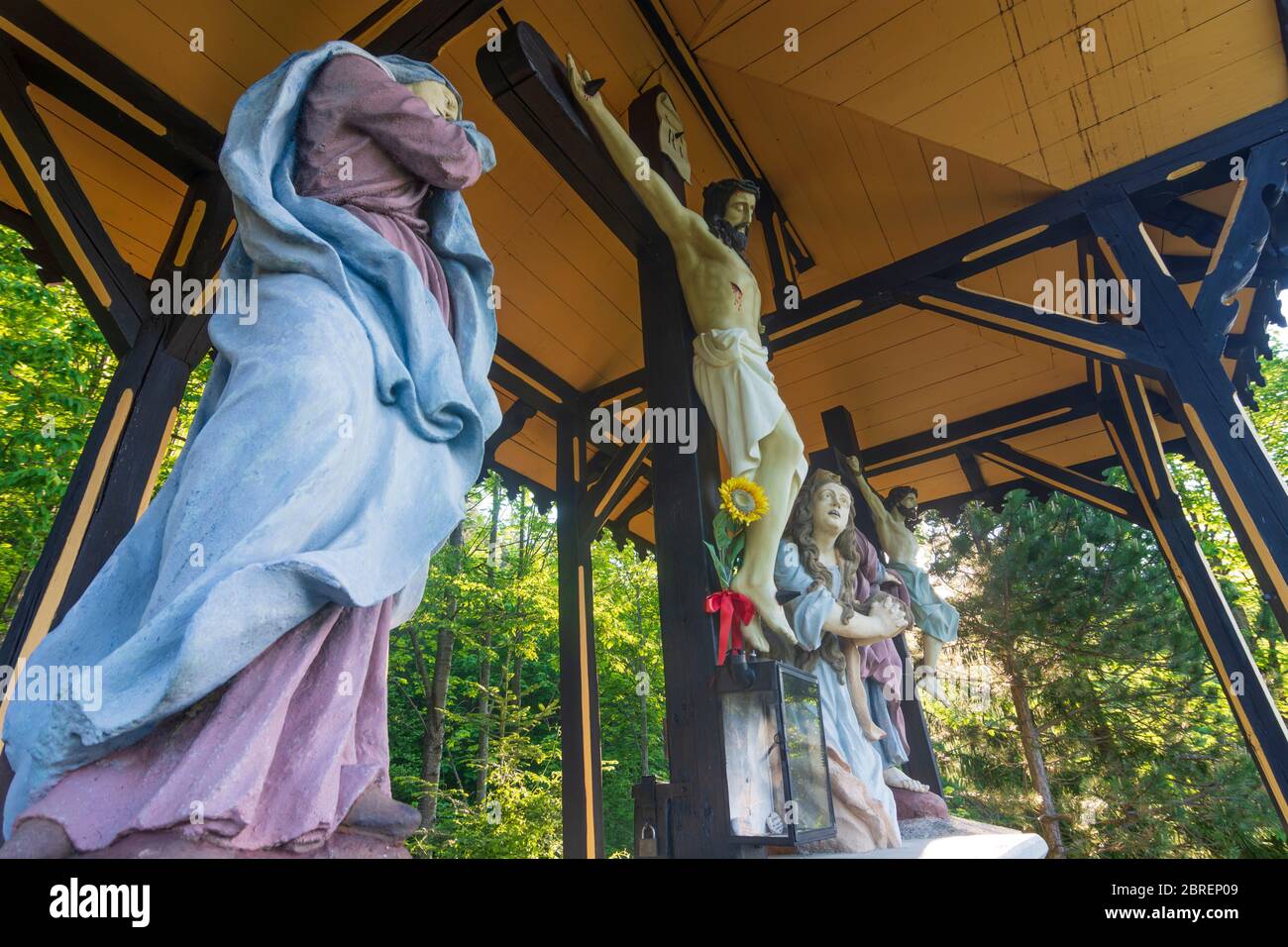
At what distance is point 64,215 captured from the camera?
338 cm

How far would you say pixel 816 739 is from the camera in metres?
2.76

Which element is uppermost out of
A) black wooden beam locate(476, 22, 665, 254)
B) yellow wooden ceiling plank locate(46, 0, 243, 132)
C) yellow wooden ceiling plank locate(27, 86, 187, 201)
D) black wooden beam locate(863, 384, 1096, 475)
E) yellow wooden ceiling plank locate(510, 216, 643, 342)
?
yellow wooden ceiling plank locate(510, 216, 643, 342)

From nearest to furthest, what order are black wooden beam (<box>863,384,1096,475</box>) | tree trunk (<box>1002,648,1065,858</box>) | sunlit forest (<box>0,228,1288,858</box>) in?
black wooden beam (<box>863,384,1096,475</box>) → sunlit forest (<box>0,228,1288,858</box>) → tree trunk (<box>1002,648,1065,858</box>)

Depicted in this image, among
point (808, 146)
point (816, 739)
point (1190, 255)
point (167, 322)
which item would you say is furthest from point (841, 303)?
point (167, 322)

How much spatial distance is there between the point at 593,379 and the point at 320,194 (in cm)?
455

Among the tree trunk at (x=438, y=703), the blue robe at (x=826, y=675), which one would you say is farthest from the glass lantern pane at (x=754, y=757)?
the tree trunk at (x=438, y=703)

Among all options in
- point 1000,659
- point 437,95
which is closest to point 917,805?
point 437,95

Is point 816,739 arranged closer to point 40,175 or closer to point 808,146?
point 808,146

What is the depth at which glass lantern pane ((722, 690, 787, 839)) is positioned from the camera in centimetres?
239

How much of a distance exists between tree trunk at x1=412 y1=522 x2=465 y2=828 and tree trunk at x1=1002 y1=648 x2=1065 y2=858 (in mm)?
7821

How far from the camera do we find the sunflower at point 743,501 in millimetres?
2877

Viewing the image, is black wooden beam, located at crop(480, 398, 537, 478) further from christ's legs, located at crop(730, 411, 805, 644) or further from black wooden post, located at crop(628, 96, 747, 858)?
christ's legs, located at crop(730, 411, 805, 644)

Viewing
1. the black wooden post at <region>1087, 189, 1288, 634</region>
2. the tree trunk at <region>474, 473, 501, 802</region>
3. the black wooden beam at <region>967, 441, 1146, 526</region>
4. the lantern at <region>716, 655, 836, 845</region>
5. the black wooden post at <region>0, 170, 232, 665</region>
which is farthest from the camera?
the tree trunk at <region>474, 473, 501, 802</region>

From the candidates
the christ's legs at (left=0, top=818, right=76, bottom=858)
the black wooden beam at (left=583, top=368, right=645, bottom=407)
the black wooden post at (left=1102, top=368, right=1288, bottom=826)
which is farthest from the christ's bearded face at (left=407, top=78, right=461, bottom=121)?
the black wooden post at (left=1102, top=368, right=1288, bottom=826)
